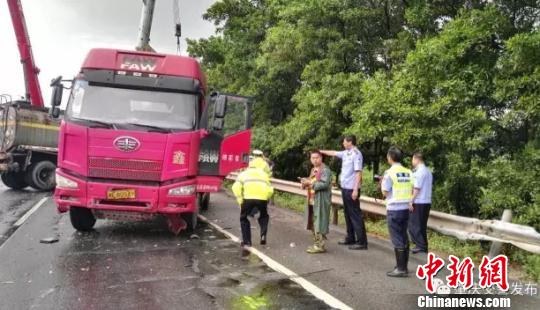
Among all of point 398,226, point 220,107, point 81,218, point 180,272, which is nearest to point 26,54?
point 81,218

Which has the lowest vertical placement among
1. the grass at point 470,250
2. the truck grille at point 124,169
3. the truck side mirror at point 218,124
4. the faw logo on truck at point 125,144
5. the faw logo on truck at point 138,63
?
Answer: the grass at point 470,250

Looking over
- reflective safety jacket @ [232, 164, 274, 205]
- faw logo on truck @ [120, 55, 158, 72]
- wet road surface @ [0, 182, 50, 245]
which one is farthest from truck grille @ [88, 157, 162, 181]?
wet road surface @ [0, 182, 50, 245]

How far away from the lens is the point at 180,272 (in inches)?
229

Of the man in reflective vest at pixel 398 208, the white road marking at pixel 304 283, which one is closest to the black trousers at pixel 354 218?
the man in reflective vest at pixel 398 208

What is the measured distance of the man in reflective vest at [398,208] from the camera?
5820 mm

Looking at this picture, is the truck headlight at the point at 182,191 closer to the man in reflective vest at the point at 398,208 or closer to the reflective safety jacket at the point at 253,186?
the reflective safety jacket at the point at 253,186

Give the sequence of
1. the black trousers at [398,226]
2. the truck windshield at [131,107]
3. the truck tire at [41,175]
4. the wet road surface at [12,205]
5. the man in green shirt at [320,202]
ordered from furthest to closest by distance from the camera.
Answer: the truck tire at [41,175], the wet road surface at [12,205], the truck windshield at [131,107], the man in green shirt at [320,202], the black trousers at [398,226]

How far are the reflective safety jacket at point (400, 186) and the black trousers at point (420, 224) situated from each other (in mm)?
1303

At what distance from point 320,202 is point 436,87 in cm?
315

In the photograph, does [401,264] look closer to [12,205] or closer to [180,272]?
[180,272]

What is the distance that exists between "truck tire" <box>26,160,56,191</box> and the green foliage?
23.8 feet

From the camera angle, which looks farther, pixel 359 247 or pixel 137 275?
pixel 359 247

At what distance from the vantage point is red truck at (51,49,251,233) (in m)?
7.59

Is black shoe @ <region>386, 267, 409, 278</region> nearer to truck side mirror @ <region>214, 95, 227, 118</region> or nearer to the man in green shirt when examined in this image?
the man in green shirt
